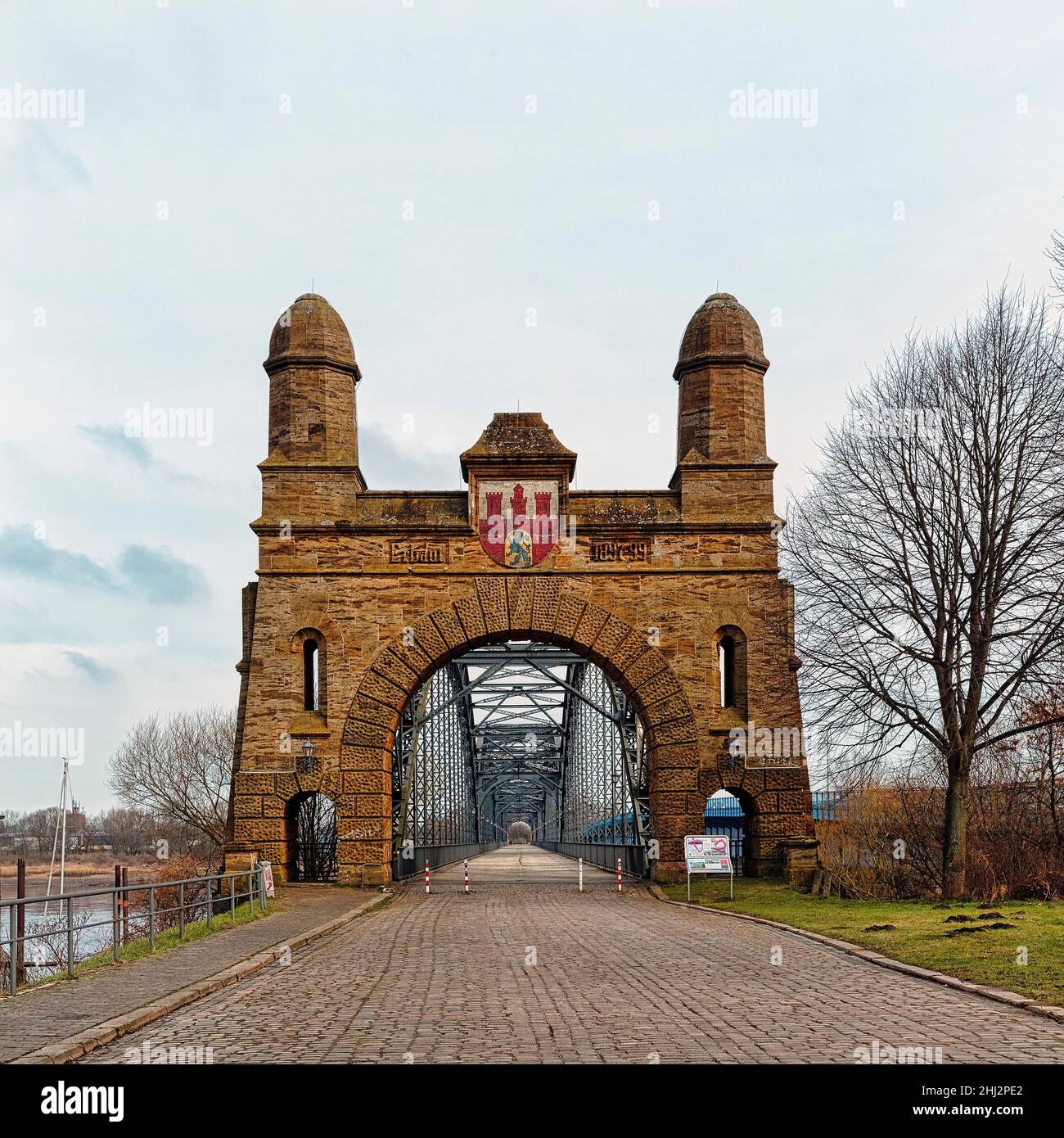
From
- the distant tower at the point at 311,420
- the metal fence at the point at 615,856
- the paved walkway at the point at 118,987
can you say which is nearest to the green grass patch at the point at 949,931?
the metal fence at the point at 615,856

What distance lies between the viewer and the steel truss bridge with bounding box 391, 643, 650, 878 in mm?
30969

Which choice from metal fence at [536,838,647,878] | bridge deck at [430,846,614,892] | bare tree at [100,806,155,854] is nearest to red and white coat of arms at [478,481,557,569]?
metal fence at [536,838,647,878]

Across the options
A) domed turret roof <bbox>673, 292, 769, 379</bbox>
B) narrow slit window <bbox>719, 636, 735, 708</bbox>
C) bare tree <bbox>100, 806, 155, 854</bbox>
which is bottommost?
bare tree <bbox>100, 806, 155, 854</bbox>

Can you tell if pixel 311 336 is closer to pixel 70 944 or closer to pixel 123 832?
pixel 70 944

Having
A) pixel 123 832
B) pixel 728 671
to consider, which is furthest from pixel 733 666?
pixel 123 832

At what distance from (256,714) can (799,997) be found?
18209mm

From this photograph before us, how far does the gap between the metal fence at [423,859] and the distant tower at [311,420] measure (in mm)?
8123

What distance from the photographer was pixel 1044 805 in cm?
2308

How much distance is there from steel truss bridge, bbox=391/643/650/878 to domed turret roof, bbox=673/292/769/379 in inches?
336

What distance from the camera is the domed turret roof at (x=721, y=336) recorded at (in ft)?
89.8

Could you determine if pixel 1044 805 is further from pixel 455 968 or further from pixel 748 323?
pixel 455 968

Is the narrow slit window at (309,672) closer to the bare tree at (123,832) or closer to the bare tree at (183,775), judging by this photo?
the bare tree at (183,775)

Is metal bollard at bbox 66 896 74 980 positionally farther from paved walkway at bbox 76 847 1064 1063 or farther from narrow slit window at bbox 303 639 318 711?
narrow slit window at bbox 303 639 318 711
